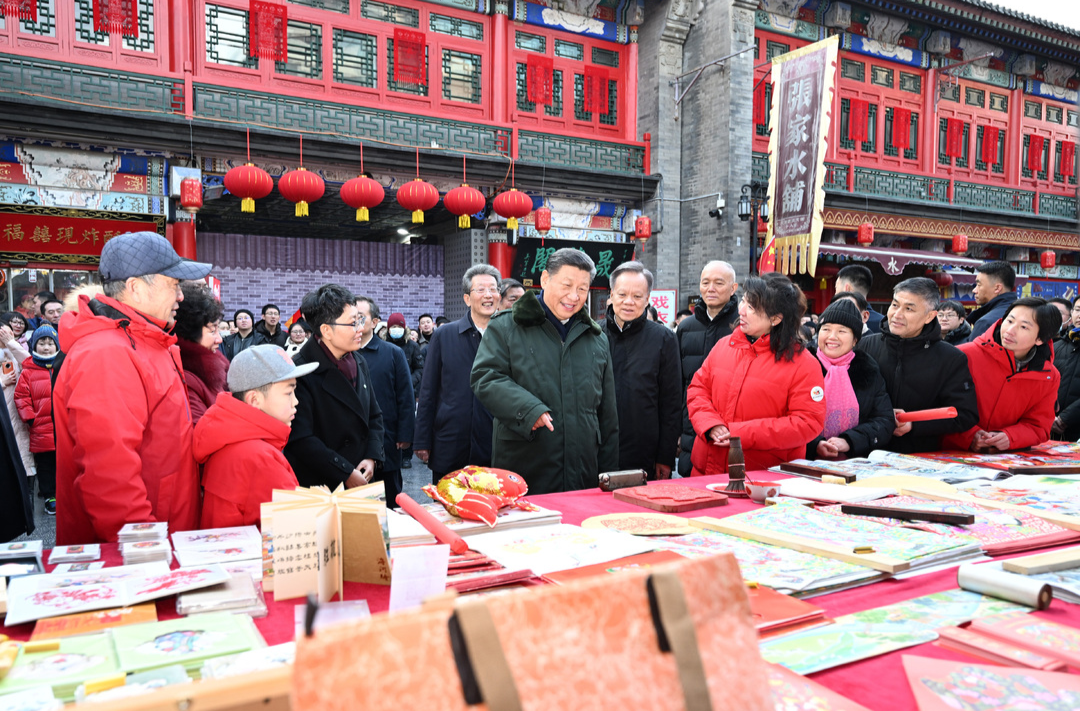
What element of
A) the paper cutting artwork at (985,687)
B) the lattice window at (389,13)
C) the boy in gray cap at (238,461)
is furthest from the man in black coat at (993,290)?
the lattice window at (389,13)

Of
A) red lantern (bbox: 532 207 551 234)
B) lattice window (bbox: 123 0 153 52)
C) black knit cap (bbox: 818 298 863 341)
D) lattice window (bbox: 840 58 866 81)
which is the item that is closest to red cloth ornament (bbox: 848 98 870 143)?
lattice window (bbox: 840 58 866 81)

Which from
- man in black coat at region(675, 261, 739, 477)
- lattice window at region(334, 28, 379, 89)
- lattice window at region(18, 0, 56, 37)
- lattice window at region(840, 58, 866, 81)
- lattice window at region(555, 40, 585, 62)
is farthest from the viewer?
lattice window at region(840, 58, 866, 81)

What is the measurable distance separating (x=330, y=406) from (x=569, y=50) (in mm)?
8887

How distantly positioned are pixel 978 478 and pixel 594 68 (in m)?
9.34

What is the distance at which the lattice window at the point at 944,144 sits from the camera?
13.1 metres

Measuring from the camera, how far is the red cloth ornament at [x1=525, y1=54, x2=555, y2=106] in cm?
996

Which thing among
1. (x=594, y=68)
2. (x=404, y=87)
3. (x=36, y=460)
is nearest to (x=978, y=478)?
(x=36, y=460)

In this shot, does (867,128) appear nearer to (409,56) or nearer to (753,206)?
(753,206)

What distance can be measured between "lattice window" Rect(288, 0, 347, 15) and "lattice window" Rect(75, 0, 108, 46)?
225 centimetres

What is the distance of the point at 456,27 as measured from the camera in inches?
380

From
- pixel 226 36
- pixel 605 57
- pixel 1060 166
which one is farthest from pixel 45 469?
pixel 1060 166

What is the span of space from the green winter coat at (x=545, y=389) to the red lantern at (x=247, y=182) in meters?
5.45

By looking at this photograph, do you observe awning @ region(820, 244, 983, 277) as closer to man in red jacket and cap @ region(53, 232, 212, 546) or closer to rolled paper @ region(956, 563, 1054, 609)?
rolled paper @ region(956, 563, 1054, 609)

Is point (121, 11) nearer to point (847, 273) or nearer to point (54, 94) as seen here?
point (54, 94)
